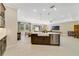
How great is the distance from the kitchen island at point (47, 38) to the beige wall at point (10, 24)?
188 cm

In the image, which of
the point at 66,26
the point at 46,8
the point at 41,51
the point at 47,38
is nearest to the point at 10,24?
the point at 47,38

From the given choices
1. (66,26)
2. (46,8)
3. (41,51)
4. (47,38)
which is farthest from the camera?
(66,26)

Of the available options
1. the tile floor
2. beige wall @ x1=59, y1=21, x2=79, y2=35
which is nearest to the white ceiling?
the tile floor

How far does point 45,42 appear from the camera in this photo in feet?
32.9

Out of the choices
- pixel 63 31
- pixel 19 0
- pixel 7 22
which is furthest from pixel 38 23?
pixel 19 0

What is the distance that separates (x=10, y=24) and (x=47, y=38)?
2.82 m

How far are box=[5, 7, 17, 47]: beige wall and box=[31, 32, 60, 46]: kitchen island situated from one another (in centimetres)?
188

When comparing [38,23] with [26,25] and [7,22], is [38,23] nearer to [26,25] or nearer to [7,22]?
[26,25]

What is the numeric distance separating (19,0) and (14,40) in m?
4.51

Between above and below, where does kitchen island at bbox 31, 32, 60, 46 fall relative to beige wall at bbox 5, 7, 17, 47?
below

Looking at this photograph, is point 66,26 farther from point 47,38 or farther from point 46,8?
point 47,38

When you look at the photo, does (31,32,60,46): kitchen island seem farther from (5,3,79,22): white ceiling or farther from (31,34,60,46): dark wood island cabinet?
(5,3,79,22): white ceiling

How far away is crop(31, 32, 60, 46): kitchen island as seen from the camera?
31.6 feet

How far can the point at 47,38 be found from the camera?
9.88m
